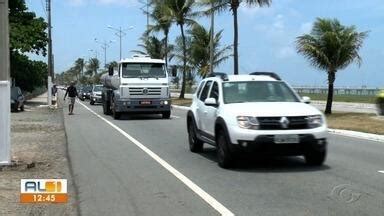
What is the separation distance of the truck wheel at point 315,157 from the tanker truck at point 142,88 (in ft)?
54.6

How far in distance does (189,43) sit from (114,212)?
1931 inches

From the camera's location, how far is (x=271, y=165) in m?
12.4

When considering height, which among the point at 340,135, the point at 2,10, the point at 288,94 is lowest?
the point at 340,135

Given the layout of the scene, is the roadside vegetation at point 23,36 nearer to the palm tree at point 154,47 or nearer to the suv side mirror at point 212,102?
the palm tree at point 154,47

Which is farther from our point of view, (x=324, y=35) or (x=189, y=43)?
(x=189, y=43)

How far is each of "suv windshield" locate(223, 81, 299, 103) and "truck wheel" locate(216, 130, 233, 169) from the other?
842mm

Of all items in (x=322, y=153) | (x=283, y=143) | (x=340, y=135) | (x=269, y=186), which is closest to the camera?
(x=269, y=186)

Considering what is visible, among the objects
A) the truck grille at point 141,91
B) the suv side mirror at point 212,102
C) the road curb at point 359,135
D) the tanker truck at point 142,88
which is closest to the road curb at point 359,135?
the road curb at point 359,135

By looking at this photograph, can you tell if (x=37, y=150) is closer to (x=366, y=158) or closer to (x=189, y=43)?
(x=366, y=158)

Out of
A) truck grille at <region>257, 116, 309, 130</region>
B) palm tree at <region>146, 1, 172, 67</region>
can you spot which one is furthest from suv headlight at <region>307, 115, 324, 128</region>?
palm tree at <region>146, 1, 172, 67</region>

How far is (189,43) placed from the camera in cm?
5669

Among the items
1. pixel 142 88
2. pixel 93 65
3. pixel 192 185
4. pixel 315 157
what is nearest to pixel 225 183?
pixel 192 185

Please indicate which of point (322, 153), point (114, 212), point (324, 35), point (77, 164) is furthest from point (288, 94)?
point (324, 35)

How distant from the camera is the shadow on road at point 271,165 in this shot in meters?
11.8
